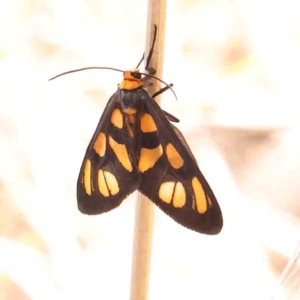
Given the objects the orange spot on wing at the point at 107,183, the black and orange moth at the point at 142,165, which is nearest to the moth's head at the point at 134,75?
the black and orange moth at the point at 142,165

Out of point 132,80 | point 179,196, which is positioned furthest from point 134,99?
point 179,196

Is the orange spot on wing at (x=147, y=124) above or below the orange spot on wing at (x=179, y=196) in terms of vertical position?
above

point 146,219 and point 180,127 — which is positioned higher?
point 180,127

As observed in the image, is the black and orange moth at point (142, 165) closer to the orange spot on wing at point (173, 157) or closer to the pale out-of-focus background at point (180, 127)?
the orange spot on wing at point (173, 157)

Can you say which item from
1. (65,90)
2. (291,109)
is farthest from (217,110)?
(65,90)

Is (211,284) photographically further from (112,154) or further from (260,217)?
(112,154)

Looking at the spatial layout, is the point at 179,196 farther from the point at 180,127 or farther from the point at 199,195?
the point at 180,127

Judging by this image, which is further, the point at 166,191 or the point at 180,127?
the point at 180,127

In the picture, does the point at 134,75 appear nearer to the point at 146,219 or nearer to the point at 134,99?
the point at 134,99
